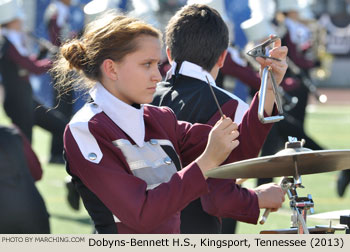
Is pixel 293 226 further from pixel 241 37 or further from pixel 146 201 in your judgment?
pixel 241 37

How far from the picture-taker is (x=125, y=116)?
283 cm

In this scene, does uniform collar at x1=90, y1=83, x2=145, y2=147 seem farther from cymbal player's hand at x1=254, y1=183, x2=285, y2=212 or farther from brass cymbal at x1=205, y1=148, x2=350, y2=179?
cymbal player's hand at x1=254, y1=183, x2=285, y2=212

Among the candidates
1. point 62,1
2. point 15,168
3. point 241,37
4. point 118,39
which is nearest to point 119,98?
point 118,39

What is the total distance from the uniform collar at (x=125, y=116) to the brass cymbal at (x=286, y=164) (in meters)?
0.32

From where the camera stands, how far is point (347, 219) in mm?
3016

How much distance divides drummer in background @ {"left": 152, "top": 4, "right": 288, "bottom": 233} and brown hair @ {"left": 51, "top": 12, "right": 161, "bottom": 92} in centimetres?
53

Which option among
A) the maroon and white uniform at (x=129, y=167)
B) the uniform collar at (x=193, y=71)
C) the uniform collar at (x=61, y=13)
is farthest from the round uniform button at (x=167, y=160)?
the uniform collar at (x=61, y=13)

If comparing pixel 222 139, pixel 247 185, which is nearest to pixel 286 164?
pixel 222 139

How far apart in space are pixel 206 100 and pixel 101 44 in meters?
0.74

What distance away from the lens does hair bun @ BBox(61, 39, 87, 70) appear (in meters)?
2.99

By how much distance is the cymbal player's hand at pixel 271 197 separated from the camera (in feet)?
10.4

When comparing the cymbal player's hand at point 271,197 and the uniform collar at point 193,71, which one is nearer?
the cymbal player's hand at point 271,197

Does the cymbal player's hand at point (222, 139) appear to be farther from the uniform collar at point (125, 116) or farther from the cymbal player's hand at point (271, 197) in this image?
the cymbal player's hand at point (271, 197)

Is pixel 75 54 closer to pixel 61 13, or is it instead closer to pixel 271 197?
pixel 271 197
